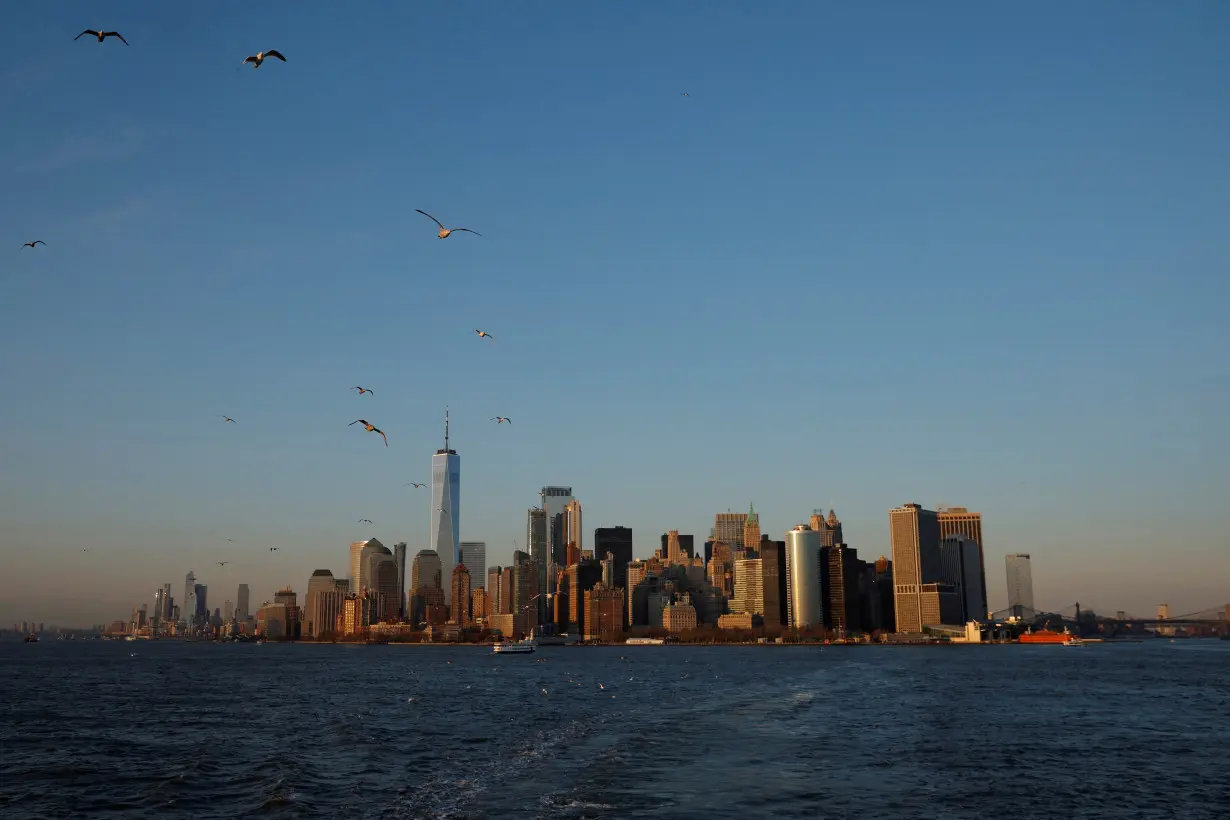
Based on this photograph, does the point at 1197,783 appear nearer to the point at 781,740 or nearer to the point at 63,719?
the point at 781,740

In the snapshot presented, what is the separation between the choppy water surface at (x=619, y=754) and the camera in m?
44.2

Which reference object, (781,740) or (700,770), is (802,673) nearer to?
(781,740)

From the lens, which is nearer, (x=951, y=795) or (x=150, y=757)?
(x=951, y=795)

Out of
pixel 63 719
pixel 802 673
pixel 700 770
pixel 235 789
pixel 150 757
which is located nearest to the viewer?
pixel 235 789

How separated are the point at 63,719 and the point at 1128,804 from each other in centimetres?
7864

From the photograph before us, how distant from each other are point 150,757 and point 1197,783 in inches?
2305

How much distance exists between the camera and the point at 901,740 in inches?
2564

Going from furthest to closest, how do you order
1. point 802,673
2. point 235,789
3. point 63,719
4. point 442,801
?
point 802,673
point 63,719
point 235,789
point 442,801

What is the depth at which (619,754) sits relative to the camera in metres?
58.4

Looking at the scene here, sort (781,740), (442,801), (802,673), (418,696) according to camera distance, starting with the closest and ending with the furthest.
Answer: (442,801)
(781,740)
(418,696)
(802,673)

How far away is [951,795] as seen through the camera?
46438mm

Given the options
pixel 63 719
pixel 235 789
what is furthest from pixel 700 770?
pixel 63 719

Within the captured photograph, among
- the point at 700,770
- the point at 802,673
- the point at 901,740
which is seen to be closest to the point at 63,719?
the point at 700,770

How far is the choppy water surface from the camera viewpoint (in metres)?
44.2
